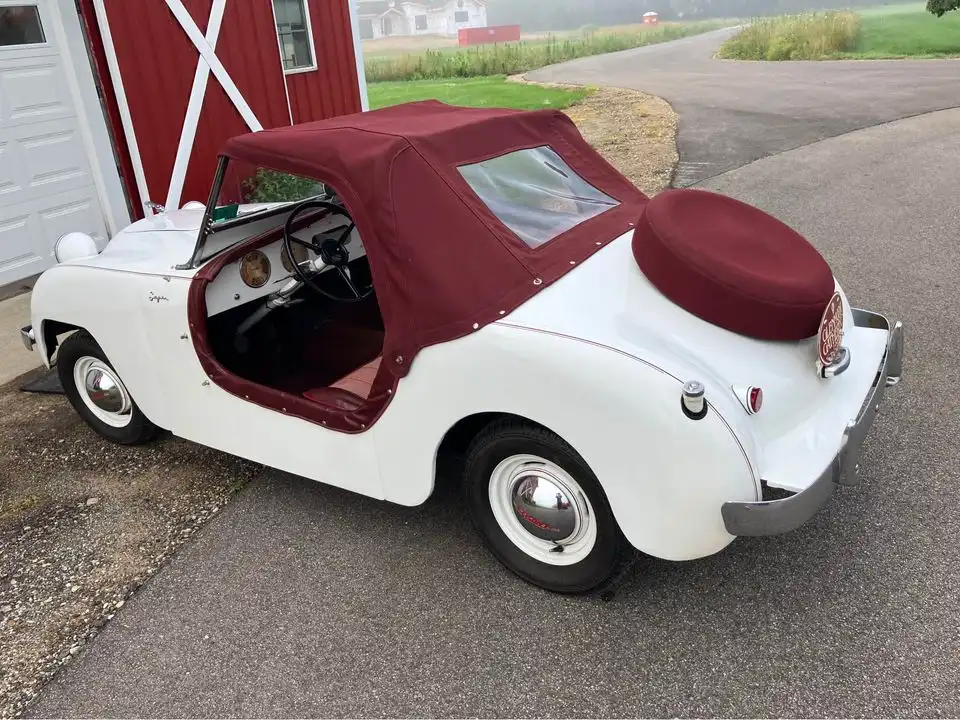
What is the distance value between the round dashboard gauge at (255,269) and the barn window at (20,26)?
173 inches

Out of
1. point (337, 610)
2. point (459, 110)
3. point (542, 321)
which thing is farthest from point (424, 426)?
point (459, 110)

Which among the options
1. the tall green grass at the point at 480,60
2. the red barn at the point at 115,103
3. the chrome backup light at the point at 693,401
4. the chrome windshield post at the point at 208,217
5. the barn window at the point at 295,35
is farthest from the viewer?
the tall green grass at the point at 480,60

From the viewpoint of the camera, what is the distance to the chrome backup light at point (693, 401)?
7.16ft

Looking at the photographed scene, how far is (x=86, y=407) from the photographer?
13.6ft

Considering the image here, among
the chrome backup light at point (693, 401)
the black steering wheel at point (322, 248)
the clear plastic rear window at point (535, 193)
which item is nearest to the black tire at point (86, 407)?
the black steering wheel at point (322, 248)

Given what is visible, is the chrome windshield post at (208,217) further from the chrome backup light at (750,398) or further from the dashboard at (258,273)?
the chrome backup light at (750,398)

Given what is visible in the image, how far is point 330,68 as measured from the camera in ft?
30.0

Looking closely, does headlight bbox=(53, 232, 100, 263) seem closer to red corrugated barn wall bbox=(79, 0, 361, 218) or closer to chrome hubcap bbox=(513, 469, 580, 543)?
chrome hubcap bbox=(513, 469, 580, 543)

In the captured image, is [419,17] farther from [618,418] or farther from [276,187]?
[618,418]

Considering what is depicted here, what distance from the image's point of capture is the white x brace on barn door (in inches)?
248

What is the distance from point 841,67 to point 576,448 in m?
21.9

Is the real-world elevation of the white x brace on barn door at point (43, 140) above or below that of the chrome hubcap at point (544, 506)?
above

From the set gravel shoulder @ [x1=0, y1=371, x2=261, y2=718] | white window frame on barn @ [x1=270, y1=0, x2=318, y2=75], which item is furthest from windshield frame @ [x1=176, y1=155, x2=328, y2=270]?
white window frame on barn @ [x1=270, y1=0, x2=318, y2=75]

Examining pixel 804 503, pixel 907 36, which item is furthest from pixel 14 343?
pixel 907 36
